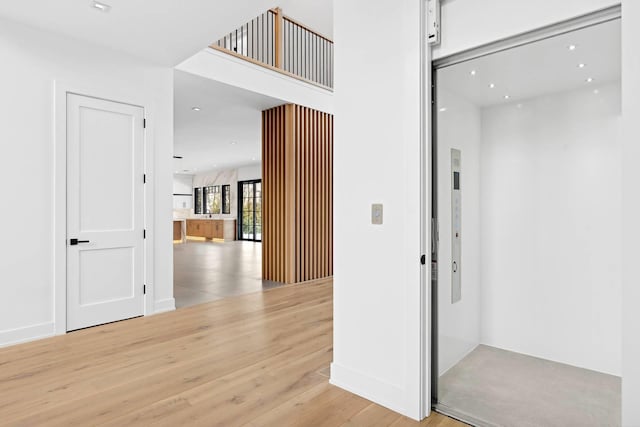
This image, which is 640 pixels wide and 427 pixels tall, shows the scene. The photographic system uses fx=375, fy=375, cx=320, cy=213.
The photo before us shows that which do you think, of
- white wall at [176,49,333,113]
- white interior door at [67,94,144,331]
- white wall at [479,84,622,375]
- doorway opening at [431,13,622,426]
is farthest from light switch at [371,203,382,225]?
white wall at [176,49,333,113]

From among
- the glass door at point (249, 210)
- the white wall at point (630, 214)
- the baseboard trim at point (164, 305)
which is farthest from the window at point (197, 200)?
the white wall at point (630, 214)

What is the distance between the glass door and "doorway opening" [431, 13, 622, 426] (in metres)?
12.2

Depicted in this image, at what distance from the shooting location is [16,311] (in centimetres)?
330

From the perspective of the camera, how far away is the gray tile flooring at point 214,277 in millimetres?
5195

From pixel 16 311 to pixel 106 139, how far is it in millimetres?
1777

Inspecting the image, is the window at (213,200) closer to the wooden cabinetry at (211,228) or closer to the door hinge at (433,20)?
the wooden cabinetry at (211,228)

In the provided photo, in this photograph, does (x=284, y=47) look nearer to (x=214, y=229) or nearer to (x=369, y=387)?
(x=369, y=387)

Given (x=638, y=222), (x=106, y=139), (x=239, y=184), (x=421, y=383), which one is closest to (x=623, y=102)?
(x=638, y=222)

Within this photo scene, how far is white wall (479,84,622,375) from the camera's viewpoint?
181cm

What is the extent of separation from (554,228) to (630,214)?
689mm

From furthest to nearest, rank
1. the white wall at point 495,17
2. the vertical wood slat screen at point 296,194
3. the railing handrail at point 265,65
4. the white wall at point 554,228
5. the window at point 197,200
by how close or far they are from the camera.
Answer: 1. the window at point 197,200
2. the vertical wood slat screen at point 296,194
3. the railing handrail at point 265,65
4. the white wall at point 554,228
5. the white wall at point 495,17

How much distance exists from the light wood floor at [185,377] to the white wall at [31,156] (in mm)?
366

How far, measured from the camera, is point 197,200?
1664 centimetres

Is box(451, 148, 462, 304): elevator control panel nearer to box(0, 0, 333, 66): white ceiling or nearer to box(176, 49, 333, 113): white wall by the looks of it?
box(0, 0, 333, 66): white ceiling
